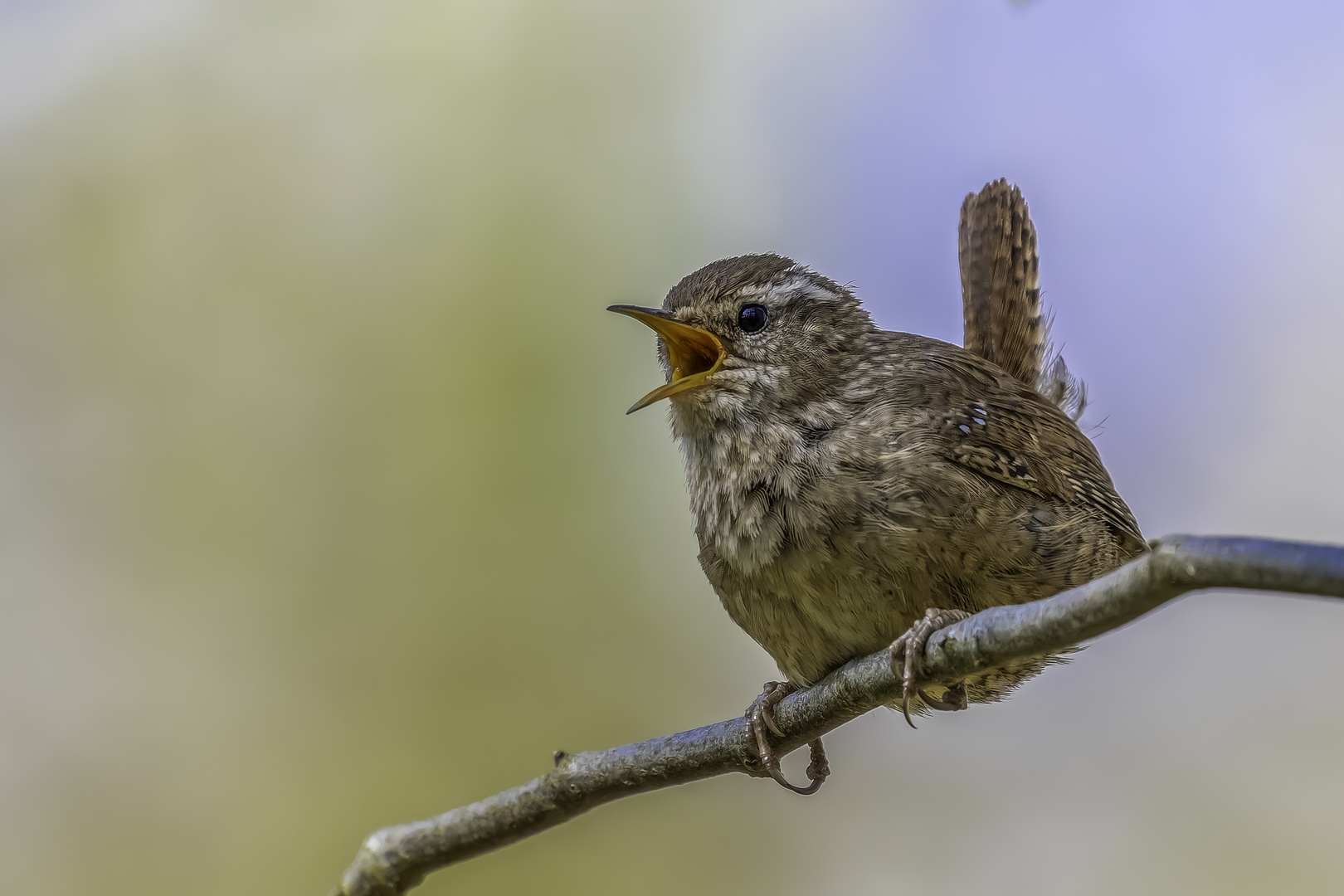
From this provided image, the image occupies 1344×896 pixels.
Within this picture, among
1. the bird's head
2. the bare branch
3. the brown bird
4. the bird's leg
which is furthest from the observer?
the bird's head

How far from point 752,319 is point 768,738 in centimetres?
106

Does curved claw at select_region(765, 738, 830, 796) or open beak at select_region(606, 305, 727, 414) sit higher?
open beak at select_region(606, 305, 727, 414)

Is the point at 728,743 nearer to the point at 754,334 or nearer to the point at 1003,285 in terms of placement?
the point at 754,334

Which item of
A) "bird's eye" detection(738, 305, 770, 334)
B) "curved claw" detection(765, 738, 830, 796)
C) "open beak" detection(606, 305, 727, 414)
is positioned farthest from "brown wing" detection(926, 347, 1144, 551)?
"curved claw" detection(765, 738, 830, 796)

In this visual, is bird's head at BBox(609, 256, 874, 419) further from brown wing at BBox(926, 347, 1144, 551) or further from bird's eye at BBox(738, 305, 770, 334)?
brown wing at BBox(926, 347, 1144, 551)

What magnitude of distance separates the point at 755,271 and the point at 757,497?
74 cm

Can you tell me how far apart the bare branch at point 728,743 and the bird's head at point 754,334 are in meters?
0.72

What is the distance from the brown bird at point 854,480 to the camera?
221 centimetres

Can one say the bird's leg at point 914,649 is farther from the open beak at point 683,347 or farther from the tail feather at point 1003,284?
the tail feather at point 1003,284

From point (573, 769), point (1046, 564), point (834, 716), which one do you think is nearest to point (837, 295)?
point (1046, 564)

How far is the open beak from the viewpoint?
2.59 m

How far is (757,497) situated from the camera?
7.77 feet

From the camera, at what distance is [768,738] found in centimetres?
Result: 232

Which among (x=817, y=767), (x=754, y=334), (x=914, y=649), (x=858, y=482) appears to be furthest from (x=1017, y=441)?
(x=817, y=767)
